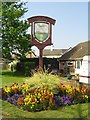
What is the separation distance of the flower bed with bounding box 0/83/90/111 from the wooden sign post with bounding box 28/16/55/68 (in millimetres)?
8693

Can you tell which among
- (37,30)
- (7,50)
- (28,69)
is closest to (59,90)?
(37,30)

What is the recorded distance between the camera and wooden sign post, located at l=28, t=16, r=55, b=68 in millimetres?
20203

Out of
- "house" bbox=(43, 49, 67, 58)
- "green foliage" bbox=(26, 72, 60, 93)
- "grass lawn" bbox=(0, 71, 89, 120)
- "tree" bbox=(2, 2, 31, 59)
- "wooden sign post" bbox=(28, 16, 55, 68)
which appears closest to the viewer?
"grass lawn" bbox=(0, 71, 89, 120)

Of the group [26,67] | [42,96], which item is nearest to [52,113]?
[42,96]

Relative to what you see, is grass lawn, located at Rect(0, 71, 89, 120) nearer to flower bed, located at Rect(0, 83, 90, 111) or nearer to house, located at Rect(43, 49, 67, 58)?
flower bed, located at Rect(0, 83, 90, 111)

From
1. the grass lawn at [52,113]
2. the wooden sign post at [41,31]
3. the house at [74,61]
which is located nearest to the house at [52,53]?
the house at [74,61]

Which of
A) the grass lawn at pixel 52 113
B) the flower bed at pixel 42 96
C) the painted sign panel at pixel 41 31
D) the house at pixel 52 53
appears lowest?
the grass lawn at pixel 52 113

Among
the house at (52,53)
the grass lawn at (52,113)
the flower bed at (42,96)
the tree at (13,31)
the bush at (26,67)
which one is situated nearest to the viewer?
the grass lawn at (52,113)

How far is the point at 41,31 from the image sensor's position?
20250mm

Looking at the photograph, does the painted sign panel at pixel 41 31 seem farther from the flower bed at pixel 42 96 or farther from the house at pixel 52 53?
the house at pixel 52 53

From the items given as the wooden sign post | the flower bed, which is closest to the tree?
the wooden sign post

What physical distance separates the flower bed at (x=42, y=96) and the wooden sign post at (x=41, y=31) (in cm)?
869

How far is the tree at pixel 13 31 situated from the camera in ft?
108

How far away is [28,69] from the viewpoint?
99.5ft
